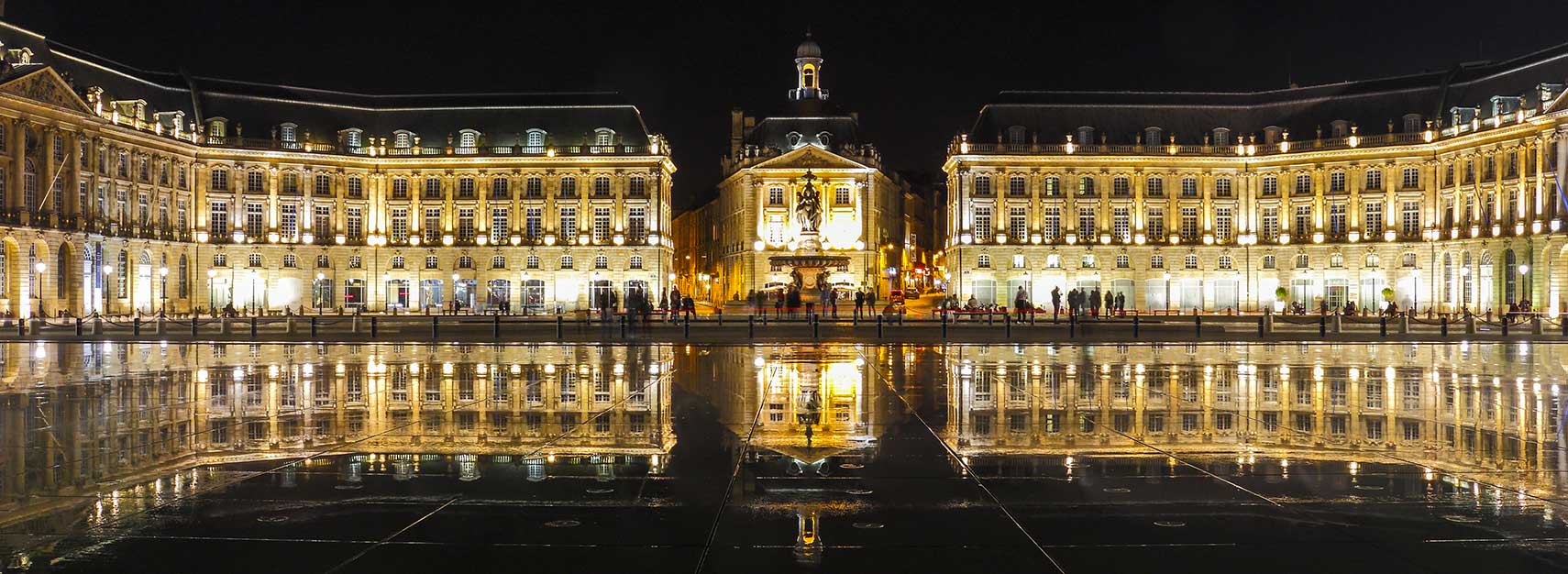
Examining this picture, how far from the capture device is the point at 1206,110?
91312 millimetres

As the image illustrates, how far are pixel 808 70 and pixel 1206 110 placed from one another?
32133 millimetres

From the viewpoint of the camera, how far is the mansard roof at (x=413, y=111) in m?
86.4

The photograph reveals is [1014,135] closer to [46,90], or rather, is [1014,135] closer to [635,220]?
[635,220]

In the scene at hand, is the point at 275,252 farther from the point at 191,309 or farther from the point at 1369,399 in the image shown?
the point at 1369,399

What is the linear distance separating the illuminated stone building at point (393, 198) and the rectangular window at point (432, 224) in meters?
0.14

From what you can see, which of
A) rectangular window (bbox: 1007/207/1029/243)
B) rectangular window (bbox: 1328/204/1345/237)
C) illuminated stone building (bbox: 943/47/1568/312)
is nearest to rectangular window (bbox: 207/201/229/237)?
illuminated stone building (bbox: 943/47/1568/312)

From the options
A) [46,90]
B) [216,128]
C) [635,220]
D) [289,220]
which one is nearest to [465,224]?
[289,220]

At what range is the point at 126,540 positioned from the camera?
767cm

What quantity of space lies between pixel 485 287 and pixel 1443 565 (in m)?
88.5

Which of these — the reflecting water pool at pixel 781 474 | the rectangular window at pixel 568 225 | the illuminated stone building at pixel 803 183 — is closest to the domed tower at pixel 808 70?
the illuminated stone building at pixel 803 183

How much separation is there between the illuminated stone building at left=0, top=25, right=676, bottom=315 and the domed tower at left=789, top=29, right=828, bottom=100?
13816mm

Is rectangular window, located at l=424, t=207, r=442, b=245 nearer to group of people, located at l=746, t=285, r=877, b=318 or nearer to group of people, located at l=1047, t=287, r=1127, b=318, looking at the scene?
group of people, located at l=746, t=285, r=877, b=318

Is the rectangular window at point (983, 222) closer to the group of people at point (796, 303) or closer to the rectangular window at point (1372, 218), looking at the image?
the group of people at point (796, 303)

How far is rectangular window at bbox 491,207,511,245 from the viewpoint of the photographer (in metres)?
91.9
